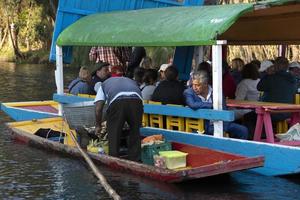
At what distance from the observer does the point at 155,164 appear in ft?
33.1

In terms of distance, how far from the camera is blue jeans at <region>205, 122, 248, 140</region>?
1053cm

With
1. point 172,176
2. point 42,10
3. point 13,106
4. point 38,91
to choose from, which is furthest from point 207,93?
point 42,10

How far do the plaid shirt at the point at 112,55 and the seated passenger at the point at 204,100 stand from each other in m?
5.14

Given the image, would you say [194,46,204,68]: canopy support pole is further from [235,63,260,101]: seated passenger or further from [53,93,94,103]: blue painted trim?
[53,93,94,103]: blue painted trim

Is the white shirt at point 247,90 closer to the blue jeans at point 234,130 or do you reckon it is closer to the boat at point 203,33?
the boat at point 203,33

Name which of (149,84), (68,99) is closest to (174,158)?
(149,84)

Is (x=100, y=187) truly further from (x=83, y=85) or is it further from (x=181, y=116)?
(x=83, y=85)

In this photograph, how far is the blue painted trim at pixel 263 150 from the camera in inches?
374

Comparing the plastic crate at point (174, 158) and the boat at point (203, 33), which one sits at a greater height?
the boat at point (203, 33)

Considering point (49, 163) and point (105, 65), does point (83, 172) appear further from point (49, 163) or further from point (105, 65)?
point (105, 65)

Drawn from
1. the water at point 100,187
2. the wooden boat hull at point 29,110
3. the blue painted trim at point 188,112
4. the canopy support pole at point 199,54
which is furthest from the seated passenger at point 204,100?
the wooden boat hull at point 29,110

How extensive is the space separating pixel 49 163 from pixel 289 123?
4146 mm

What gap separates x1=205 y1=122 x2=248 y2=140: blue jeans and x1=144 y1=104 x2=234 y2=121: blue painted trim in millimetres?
321

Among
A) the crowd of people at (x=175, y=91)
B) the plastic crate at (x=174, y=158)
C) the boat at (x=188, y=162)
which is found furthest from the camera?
the crowd of people at (x=175, y=91)
